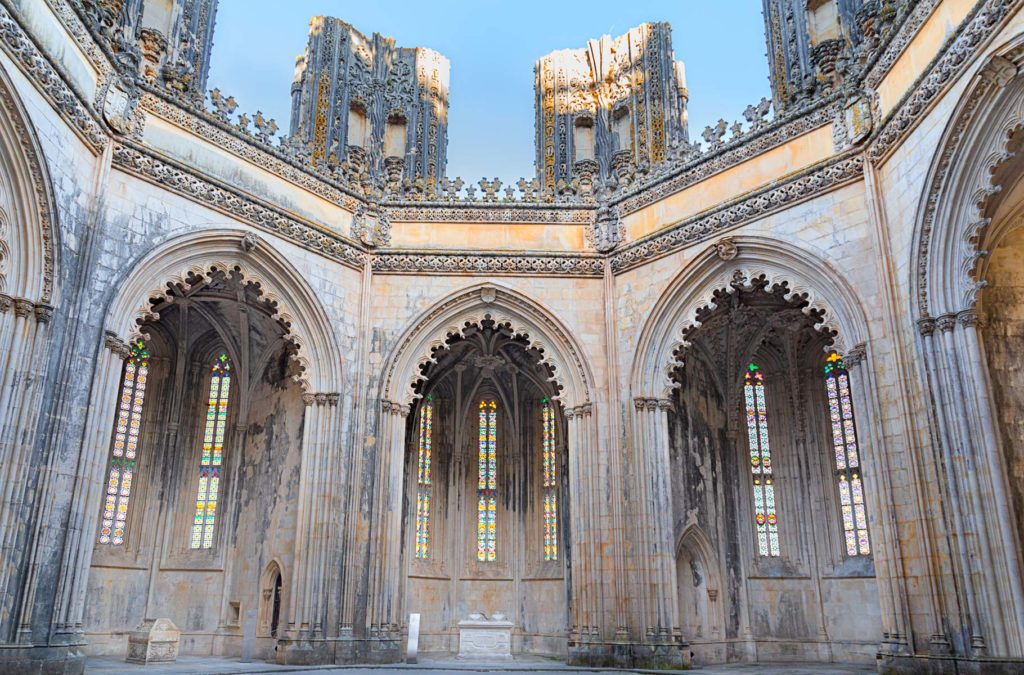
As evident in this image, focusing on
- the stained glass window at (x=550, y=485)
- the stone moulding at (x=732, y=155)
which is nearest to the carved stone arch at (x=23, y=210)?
the stone moulding at (x=732, y=155)

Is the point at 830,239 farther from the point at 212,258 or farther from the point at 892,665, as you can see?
the point at 212,258

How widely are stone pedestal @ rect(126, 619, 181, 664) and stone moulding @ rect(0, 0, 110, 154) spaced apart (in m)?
10.4

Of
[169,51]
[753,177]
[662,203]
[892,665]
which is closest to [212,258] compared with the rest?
[169,51]

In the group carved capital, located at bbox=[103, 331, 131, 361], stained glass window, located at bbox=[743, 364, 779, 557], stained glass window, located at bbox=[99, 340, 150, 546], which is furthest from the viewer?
stained glass window, located at bbox=[743, 364, 779, 557]

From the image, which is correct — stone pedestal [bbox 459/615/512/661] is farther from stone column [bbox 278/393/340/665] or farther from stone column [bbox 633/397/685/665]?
stone column [bbox 633/397/685/665]

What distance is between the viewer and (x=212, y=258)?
680 inches

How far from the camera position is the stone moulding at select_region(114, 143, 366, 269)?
16016mm

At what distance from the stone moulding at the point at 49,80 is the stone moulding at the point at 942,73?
14649mm

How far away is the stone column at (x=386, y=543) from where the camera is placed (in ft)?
57.2

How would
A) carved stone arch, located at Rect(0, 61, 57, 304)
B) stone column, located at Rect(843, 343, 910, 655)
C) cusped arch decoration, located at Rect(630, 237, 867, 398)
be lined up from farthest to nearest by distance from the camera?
cusped arch decoration, located at Rect(630, 237, 867, 398) < stone column, located at Rect(843, 343, 910, 655) < carved stone arch, located at Rect(0, 61, 57, 304)

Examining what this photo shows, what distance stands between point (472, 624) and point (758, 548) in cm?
817

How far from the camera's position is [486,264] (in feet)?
66.0

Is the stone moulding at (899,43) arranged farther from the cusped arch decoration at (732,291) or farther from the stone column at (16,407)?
the stone column at (16,407)

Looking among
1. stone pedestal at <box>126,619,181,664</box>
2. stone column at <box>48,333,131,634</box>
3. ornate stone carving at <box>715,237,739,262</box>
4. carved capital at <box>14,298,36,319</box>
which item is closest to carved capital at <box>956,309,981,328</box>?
ornate stone carving at <box>715,237,739,262</box>
